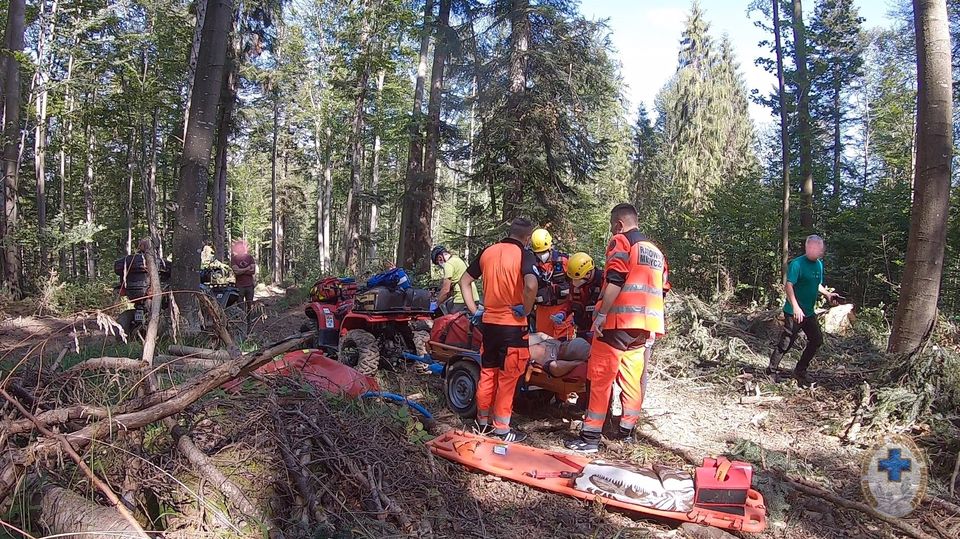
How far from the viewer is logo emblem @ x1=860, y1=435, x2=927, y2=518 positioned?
3.82 metres

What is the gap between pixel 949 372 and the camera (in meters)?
4.94

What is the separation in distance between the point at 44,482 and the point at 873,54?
118 feet

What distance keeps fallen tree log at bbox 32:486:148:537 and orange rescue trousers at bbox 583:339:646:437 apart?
335 centimetres

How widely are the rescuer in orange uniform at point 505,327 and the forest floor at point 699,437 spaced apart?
50 cm

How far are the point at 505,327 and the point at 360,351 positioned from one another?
2.47 m

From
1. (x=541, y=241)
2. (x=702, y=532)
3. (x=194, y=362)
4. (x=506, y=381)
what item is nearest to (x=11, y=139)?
(x=194, y=362)

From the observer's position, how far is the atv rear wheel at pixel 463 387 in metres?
5.45

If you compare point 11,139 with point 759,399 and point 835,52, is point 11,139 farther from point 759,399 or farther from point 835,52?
point 835,52

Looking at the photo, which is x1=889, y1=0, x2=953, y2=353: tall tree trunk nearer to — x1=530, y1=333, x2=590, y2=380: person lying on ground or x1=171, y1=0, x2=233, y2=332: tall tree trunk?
x1=530, y1=333, x2=590, y2=380: person lying on ground

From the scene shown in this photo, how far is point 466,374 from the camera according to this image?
557 cm

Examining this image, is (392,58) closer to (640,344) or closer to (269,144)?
(269,144)

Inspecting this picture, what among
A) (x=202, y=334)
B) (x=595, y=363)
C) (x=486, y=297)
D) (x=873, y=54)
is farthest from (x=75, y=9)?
(x=873, y=54)

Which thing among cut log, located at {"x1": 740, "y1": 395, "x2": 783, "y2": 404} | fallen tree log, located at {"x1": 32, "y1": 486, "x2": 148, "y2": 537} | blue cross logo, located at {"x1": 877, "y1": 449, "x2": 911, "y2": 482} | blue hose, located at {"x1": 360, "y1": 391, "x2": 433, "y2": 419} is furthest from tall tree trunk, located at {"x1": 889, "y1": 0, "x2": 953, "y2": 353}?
fallen tree log, located at {"x1": 32, "y1": 486, "x2": 148, "y2": 537}

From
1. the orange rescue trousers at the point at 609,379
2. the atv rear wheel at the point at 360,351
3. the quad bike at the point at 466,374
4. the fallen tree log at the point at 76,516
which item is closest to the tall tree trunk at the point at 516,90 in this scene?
the atv rear wheel at the point at 360,351
